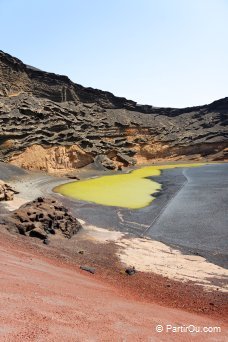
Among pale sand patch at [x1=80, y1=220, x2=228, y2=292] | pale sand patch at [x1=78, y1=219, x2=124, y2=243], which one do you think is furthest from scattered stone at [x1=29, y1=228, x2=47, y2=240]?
pale sand patch at [x1=80, y1=220, x2=228, y2=292]

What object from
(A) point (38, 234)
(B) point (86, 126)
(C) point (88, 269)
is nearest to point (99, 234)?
(A) point (38, 234)

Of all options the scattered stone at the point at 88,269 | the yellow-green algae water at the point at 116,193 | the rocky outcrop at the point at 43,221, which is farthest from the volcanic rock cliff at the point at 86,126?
the scattered stone at the point at 88,269

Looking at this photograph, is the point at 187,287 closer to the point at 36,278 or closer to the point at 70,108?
the point at 36,278

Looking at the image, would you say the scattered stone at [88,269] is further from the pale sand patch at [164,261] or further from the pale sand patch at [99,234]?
the pale sand patch at [99,234]

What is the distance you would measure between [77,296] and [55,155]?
5123 cm

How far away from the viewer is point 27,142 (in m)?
56.8

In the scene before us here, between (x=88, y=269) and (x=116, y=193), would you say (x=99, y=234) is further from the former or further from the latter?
(x=116, y=193)

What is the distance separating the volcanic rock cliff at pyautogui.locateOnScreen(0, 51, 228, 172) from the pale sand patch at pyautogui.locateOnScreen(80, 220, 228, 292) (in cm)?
3849

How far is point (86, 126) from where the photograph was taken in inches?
2808

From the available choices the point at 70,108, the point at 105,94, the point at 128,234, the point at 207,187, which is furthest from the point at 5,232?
the point at 105,94

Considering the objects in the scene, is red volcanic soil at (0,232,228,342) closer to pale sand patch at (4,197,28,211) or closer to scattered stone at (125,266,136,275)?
scattered stone at (125,266,136,275)

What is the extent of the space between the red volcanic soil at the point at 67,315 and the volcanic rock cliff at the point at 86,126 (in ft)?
155

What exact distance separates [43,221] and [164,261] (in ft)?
24.0

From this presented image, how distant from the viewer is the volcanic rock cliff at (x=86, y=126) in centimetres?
5769
